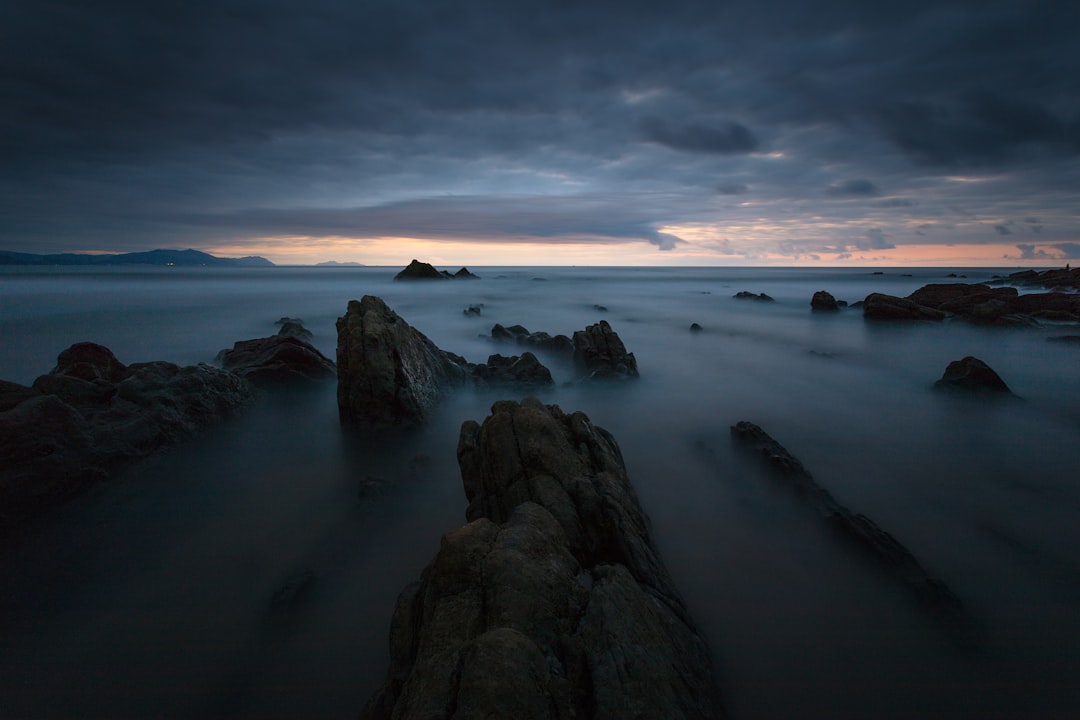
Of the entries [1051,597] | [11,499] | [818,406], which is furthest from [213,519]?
[818,406]

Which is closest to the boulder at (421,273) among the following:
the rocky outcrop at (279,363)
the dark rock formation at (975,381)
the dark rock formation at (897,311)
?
the dark rock formation at (897,311)

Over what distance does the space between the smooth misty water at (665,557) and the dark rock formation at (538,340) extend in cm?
532

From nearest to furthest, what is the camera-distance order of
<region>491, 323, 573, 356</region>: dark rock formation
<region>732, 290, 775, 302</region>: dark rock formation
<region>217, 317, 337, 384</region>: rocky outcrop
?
1. <region>217, 317, 337, 384</region>: rocky outcrop
2. <region>491, 323, 573, 356</region>: dark rock formation
3. <region>732, 290, 775, 302</region>: dark rock formation

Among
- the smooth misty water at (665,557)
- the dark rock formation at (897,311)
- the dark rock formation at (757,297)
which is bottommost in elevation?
the smooth misty water at (665,557)

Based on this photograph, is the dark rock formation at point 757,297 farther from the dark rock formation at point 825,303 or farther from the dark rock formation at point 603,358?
the dark rock formation at point 603,358

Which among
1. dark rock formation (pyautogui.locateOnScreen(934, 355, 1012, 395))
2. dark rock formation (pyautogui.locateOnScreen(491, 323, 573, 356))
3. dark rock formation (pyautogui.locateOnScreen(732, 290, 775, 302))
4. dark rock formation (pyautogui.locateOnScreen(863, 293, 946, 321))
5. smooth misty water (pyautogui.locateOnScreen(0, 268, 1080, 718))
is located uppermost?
dark rock formation (pyautogui.locateOnScreen(732, 290, 775, 302))

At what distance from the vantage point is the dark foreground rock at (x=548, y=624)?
2.92 metres

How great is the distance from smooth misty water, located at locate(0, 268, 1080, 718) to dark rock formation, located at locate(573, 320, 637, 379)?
7.11 ft

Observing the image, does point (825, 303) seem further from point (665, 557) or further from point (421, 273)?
point (421, 273)

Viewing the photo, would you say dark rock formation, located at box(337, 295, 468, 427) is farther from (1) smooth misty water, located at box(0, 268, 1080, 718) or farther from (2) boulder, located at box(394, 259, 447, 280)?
(2) boulder, located at box(394, 259, 447, 280)

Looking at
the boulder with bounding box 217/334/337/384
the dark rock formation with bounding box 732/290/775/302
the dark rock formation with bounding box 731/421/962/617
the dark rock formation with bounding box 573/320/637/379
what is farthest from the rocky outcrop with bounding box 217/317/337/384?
the dark rock formation with bounding box 732/290/775/302

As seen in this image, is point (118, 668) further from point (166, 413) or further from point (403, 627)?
point (166, 413)

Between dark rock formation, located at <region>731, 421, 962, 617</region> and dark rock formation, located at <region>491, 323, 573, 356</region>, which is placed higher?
dark rock formation, located at <region>491, 323, 573, 356</region>

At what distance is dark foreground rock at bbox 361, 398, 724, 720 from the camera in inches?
115
